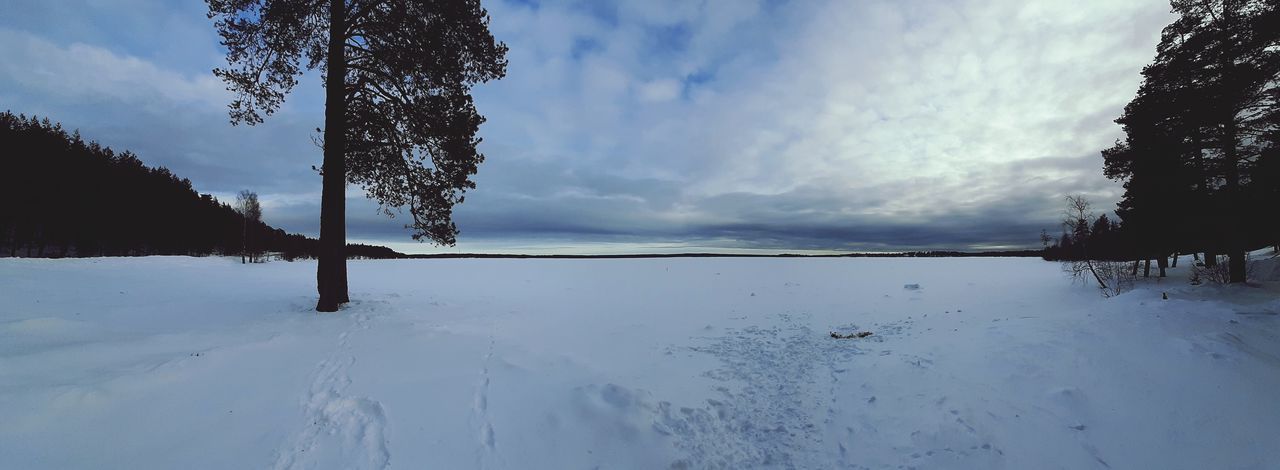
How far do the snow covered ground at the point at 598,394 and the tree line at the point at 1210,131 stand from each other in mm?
9090

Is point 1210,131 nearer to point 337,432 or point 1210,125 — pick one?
point 1210,125

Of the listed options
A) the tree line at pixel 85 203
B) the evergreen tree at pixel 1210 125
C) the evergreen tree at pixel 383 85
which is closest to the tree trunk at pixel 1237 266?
the evergreen tree at pixel 1210 125

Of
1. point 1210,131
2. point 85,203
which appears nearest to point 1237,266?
point 1210,131

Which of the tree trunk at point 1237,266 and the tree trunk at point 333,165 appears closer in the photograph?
the tree trunk at point 333,165

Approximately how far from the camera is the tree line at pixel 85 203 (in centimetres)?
3372

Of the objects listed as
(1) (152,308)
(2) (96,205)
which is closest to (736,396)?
(1) (152,308)

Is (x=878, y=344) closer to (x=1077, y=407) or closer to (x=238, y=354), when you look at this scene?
(x=1077, y=407)

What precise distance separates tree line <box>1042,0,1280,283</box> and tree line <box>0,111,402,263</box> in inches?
2520

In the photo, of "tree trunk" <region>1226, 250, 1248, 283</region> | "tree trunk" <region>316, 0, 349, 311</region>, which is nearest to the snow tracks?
"tree trunk" <region>316, 0, 349, 311</region>

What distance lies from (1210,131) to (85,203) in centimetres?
7336

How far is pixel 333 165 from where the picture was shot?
33.1 feet

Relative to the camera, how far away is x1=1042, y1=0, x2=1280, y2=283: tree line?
41.7 ft

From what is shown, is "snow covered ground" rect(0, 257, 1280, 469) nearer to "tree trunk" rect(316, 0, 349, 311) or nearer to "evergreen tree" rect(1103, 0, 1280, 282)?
"tree trunk" rect(316, 0, 349, 311)

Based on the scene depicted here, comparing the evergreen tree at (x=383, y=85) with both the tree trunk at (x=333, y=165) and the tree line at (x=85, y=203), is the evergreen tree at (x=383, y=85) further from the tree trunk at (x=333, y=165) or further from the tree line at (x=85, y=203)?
the tree line at (x=85, y=203)
